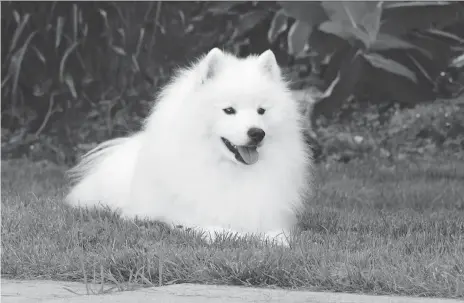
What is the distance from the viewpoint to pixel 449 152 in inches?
361

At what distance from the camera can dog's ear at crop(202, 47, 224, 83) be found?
5152 mm

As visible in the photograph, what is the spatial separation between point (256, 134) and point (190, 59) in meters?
4.92

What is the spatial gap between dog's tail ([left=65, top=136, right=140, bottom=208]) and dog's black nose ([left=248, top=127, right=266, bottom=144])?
1.11 m

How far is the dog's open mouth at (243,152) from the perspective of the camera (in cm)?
513

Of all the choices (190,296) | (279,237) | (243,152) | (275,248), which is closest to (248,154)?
(243,152)

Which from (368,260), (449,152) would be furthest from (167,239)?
(449,152)

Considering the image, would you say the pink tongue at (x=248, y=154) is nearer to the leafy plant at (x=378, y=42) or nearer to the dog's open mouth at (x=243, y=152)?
the dog's open mouth at (x=243, y=152)

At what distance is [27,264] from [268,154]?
155cm

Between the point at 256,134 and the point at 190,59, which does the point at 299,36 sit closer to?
the point at 190,59

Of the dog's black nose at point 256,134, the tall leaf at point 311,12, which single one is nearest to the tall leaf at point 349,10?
the tall leaf at point 311,12

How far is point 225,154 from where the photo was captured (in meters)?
5.16

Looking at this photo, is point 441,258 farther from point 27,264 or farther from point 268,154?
point 27,264

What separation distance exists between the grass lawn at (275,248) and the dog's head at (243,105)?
0.55 m

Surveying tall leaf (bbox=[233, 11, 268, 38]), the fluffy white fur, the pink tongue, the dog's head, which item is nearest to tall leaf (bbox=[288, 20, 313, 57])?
tall leaf (bbox=[233, 11, 268, 38])
